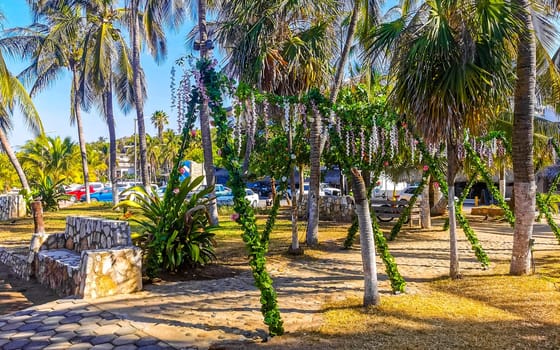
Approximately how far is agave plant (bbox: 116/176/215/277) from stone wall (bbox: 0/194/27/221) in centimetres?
1385

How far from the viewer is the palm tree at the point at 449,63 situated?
235 inches

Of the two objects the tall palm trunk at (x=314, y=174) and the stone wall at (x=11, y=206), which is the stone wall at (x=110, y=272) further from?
the stone wall at (x=11, y=206)

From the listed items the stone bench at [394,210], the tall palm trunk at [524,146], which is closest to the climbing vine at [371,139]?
the tall palm trunk at [524,146]

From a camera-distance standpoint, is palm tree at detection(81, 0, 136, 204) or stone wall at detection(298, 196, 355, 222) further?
palm tree at detection(81, 0, 136, 204)

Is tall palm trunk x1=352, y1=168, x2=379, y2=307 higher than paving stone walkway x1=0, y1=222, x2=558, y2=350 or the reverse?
higher

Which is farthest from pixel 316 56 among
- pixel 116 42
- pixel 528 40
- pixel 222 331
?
pixel 116 42

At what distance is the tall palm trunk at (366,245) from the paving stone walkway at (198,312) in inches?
24.1

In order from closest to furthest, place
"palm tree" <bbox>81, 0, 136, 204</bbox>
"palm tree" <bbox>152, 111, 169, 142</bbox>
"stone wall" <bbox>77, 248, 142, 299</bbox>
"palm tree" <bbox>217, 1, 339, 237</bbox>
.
Answer: 1. "stone wall" <bbox>77, 248, 142, 299</bbox>
2. "palm tree" <bbox>217, 1, 339, 237</bbox>
3. "palm tree" <bbox>81, 0, 136, 204</bbox>
4. "palm tree" <bbox>152, 111, 169, 142</bbox>

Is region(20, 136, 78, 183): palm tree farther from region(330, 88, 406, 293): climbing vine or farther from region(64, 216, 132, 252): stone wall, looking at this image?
region(330, 88, 406, 293): climbing vine

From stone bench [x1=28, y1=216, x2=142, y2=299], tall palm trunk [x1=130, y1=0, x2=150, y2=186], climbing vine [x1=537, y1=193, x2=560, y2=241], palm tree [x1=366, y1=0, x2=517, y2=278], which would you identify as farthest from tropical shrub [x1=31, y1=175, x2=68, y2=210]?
climbing vine [x1=537, y1=193, x2=560, y2=241]

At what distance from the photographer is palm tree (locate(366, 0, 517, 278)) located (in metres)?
5.98

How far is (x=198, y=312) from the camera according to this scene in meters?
5.33

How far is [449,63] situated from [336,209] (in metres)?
11.3

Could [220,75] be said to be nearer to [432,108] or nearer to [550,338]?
[432,108]
